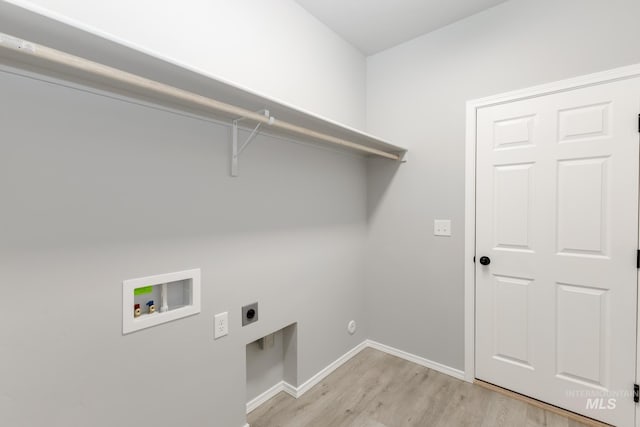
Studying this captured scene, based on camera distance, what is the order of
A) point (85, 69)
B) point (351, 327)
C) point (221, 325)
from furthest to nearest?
1. point (351, 327)
2. point (221, 325)
3. point (85, 69)

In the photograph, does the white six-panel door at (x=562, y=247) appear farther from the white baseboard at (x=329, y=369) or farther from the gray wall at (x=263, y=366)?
the gray wall at (x=263, y=366)

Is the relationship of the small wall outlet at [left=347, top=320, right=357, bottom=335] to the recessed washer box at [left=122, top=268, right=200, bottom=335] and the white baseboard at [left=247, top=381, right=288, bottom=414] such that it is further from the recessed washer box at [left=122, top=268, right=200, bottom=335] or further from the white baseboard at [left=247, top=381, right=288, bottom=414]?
the recessed washer box at [left=122, top=268, right=200, bottom=335]

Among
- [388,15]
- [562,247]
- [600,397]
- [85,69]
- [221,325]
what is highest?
[388,15]

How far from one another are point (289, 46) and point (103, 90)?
1.19 metres

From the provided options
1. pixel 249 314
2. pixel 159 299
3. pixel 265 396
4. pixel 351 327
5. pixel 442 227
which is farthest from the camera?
pixel 351 327

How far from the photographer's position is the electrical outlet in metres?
1.50

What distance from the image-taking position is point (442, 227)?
7.27ft

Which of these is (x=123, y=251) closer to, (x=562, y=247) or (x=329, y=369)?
(x=329, y=369)

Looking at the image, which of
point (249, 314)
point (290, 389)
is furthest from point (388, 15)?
point (290, 389)

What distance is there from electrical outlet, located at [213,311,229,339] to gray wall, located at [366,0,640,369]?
1438 mm

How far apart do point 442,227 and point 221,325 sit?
1.67 meters

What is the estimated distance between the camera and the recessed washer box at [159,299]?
3.97 ft

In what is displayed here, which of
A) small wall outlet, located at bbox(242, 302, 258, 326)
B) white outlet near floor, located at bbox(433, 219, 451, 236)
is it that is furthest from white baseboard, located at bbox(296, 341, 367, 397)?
white outlet near floor, located at bbox(433, 219, 451, 236)

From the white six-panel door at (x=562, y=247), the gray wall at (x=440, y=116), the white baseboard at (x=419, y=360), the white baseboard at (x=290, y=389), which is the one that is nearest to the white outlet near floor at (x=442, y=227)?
the gray wall at (x=440, y=116)
